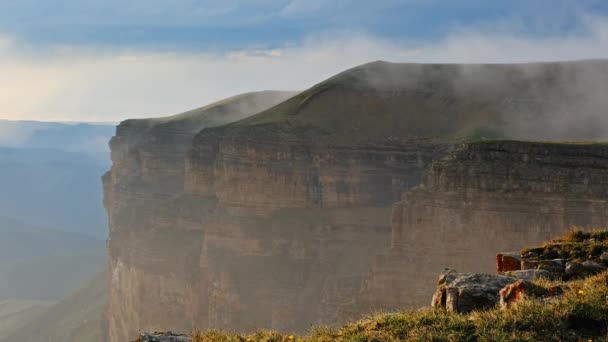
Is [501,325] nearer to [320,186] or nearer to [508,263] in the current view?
[508,263]

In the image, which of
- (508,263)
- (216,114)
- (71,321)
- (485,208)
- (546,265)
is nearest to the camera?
(546,265)

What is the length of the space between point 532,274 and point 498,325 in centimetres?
347

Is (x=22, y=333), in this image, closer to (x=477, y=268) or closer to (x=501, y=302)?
(x=477, y=268)

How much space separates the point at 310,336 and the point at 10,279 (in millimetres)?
155985

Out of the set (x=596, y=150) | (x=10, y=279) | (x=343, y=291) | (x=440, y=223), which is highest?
(x=596, y=150)

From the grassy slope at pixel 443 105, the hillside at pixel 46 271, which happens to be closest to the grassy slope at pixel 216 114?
the grassy slope at pixel 443 105

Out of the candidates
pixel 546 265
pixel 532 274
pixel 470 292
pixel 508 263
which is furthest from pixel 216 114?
pixel 470 292

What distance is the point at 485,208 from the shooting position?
42.9 m

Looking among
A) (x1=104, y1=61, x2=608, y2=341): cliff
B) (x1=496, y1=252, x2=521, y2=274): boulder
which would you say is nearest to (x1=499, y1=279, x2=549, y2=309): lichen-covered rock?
(x1=496, y1=252, x2=521, y2=274): boulder

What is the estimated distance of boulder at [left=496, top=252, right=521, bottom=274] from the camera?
1600 centimetres

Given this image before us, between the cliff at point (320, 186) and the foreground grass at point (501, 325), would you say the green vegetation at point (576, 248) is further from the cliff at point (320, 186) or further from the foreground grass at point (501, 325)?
the cliff at point (320, 186)

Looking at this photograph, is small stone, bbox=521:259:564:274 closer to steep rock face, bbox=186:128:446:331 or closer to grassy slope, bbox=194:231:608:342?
grassy slope, bbox=194:231:608:342

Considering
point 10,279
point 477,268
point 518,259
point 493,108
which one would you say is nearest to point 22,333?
point 10,279

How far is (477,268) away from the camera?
139 ft
